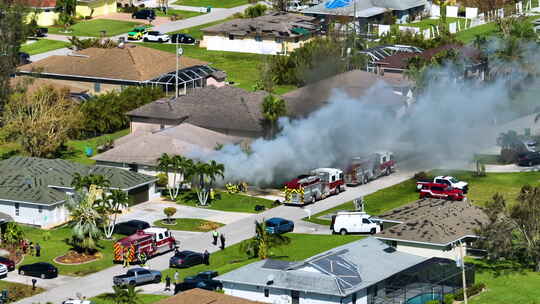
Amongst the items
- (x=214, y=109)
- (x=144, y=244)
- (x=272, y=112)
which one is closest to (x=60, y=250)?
(x=144, y=244)

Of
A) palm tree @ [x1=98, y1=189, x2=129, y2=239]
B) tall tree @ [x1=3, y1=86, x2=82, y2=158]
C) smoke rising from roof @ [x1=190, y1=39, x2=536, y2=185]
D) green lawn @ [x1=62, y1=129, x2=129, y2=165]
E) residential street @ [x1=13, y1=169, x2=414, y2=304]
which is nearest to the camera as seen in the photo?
residential street @ [x1=13, y1=169, x2=414, y2=304]

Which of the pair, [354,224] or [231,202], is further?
[231,202]

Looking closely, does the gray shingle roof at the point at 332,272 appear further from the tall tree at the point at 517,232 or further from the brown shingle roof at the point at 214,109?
the brown shingle roof at the point at 214,109

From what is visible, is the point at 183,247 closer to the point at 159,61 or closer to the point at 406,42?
the point at 159,61

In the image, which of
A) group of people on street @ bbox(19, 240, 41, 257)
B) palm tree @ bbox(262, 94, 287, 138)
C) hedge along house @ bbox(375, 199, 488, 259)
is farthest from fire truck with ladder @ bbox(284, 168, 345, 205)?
group of people on street @ bbox(19, 240, 41, 257)

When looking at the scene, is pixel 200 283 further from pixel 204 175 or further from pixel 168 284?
pixel 204 175

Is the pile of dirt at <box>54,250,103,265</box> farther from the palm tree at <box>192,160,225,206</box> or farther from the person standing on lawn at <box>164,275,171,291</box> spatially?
the palm tree at <box>192,160,225,206</box>
